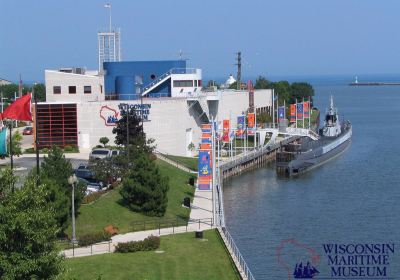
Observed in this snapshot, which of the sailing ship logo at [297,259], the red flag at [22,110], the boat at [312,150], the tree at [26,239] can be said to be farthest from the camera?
the boat at [312,150]

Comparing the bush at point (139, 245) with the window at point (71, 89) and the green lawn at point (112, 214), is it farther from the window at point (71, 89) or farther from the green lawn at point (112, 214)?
the window at point (71, 89)

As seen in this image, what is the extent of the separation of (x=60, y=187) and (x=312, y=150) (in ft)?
182

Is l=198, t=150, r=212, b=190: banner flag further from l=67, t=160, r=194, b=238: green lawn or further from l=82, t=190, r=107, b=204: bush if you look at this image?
l=82, t=190, r=107, b=204: bush

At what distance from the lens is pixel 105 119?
77.3m

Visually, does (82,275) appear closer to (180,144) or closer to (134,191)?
(134,191)

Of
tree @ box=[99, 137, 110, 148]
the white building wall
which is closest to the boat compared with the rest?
tree @ box=[99, 137, 110, 148]

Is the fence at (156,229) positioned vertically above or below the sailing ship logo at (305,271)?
above

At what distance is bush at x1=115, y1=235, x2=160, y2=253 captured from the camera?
37.9 m

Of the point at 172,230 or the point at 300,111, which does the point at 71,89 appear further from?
the point at 300,111

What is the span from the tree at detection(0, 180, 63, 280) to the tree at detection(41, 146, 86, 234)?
1366cm

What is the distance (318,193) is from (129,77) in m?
27.7

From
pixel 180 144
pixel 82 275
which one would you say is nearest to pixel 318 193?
pixel 180 144

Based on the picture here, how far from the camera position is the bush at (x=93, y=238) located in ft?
129

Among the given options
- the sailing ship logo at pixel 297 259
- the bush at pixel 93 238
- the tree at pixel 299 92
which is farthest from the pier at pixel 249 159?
the tree at pixel 299 92
